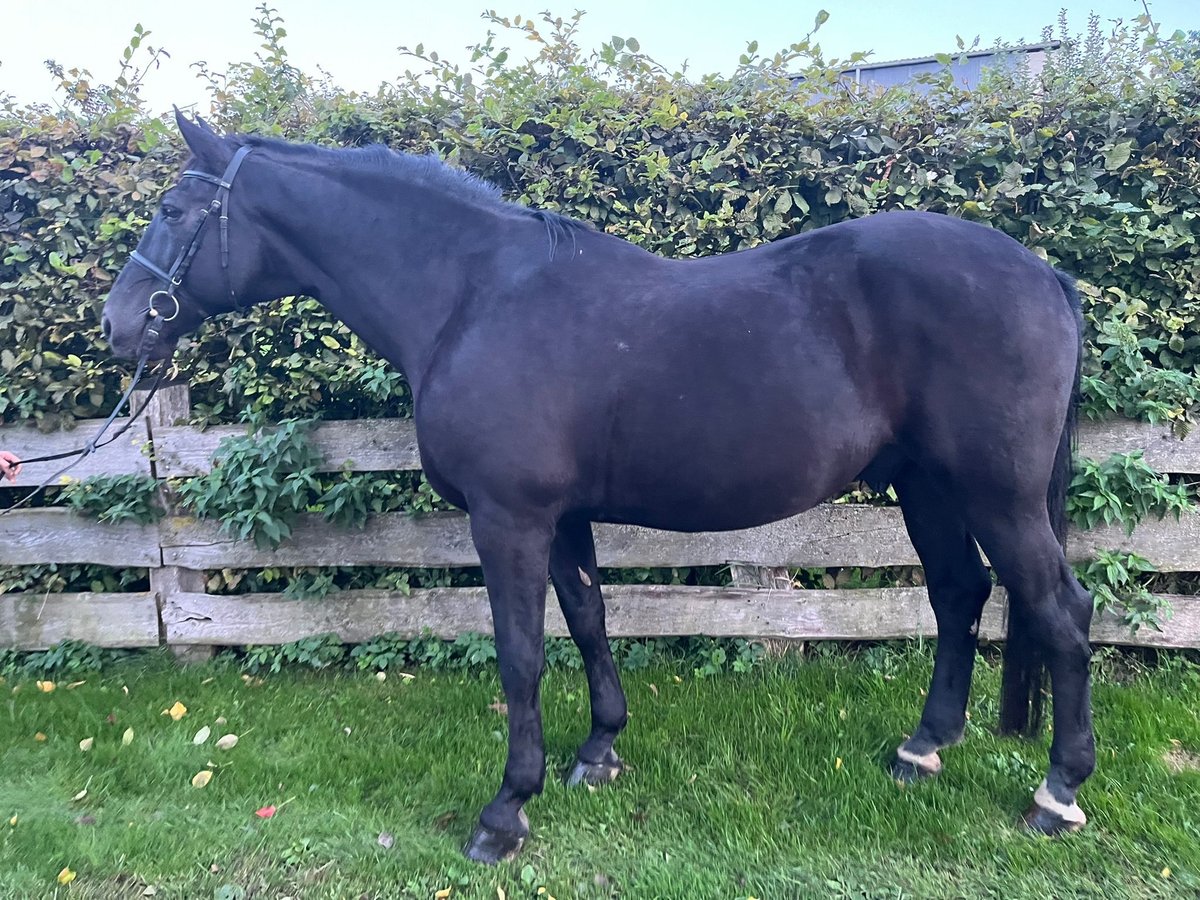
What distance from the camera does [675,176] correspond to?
3432 millimetres

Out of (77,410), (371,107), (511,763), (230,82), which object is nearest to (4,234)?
(77,410)

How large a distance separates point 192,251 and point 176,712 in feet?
6.68

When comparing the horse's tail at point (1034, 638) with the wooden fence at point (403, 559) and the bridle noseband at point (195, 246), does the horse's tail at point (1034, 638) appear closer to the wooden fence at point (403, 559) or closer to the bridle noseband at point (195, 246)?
the wooden fence at point (403, 559)

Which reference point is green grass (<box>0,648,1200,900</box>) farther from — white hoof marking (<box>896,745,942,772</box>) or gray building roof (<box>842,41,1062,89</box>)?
gray building roof (<box>842,41,1062,89</box>)

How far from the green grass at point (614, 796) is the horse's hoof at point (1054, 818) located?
0.14 feet

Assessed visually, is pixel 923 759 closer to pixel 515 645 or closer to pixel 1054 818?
pixel 1054 818

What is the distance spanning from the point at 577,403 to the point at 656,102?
2021 mm

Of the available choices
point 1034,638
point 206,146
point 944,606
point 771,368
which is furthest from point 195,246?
point 1034,638

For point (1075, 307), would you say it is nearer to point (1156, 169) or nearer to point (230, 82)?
point (1156, 169)

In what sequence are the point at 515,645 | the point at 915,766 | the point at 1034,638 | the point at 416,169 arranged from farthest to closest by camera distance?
the point at 915,766, the point at 416,169, the point at 1034,638, the point at 515,645

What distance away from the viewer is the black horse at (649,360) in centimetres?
212

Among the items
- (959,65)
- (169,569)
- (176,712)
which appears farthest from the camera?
(959,65)

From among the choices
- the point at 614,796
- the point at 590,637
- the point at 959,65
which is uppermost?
the point at 959,65

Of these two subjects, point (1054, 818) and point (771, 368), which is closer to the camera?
point (771, 368)
